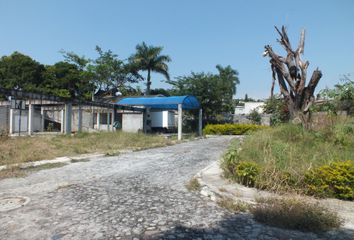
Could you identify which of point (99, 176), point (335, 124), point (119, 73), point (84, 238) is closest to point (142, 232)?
point (84, 238)

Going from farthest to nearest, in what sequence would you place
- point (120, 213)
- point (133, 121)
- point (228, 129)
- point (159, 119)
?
point (159, 119) → point (228, 129) → point (133, 121) → point (120, 213)

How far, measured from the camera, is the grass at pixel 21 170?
28.9 ft

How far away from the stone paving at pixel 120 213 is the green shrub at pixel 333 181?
1.66m

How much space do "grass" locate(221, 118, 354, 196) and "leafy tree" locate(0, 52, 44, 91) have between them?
37.1 meters

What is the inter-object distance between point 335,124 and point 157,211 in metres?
9.54

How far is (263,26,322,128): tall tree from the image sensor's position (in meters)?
13.4

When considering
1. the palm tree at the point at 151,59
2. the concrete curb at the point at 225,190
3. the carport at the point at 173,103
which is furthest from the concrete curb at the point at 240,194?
the palm tree at the point at 151,59

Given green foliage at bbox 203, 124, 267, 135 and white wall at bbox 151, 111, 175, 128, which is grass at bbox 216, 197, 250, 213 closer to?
green foliage at bbox 203, 124, 267, 135

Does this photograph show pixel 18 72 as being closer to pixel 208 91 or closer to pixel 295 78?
pixel 208 91

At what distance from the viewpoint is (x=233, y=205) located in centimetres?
561

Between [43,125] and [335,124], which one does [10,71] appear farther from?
[335,124]

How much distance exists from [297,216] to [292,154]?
11.3 feet

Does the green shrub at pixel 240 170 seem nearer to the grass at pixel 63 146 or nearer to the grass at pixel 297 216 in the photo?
the grass at pixel 297 216

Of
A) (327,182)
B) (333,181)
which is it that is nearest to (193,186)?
(327,182)
